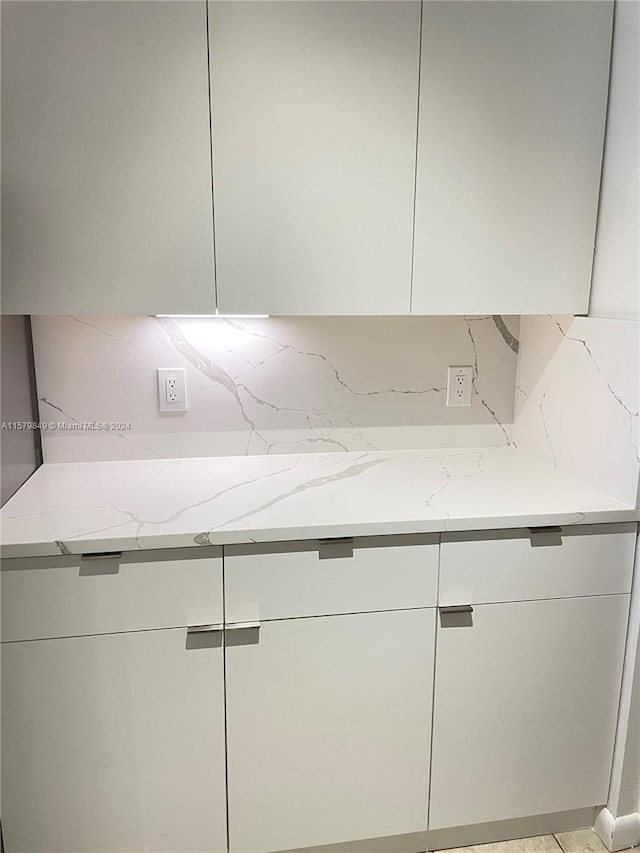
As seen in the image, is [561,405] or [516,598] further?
[561,405]

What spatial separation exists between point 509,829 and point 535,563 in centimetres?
74

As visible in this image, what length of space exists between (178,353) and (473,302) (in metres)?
0.81

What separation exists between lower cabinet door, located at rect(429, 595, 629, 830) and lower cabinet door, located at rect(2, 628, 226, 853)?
1.78 feet

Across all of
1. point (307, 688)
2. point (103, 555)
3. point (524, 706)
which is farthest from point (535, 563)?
point (103, 555)

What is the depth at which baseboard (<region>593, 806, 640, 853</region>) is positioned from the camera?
5.32ft

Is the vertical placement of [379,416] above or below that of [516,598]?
above

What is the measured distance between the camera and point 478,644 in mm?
1493

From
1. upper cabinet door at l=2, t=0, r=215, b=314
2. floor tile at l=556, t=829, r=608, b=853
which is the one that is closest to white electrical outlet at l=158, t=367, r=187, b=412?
upper cabinet door at l=2, t=0, r=215, b=314

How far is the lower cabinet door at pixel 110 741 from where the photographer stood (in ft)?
4.40

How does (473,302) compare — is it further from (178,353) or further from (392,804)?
(392,804)

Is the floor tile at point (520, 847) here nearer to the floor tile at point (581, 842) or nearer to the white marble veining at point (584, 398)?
the floor tile at point (581, 842)

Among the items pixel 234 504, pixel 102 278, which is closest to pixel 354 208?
pixel 102 278

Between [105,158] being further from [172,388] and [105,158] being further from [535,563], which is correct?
[535,563]

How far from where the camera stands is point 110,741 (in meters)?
1.38
